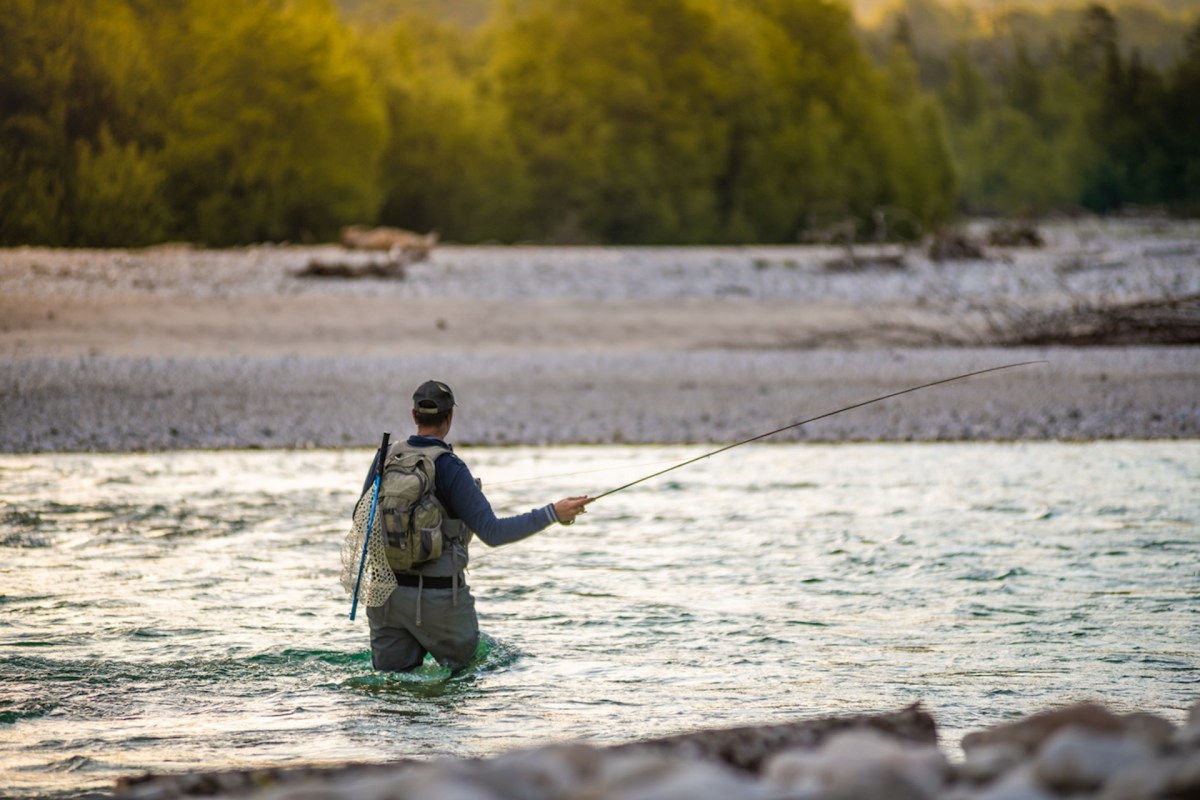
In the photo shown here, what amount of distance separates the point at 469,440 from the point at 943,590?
582 centimetres

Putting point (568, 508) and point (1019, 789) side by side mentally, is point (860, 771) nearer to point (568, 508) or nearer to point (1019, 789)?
point (1019, 789)

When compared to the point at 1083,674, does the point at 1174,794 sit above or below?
above

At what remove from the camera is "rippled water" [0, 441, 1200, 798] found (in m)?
5.60

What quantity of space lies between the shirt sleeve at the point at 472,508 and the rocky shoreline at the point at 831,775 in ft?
6.13

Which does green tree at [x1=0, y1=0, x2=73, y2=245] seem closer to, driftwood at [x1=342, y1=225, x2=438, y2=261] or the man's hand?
driftwood at [x1=342, y1=225, x2=438, y2=261]

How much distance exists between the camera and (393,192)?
4472 centimetres

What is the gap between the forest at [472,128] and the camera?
27875 millimetres

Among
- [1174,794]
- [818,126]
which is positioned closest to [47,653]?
[1174,794]

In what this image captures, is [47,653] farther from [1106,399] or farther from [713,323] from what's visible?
[713,323]

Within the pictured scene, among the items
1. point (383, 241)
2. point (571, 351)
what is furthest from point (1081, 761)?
point (383, 241)

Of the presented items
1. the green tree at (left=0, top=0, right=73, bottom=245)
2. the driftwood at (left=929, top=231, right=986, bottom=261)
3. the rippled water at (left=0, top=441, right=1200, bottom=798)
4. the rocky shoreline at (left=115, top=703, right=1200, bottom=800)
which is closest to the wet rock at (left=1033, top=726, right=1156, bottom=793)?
the rocky shoreline at (left=115, top=703, right=1200, bottom=800)

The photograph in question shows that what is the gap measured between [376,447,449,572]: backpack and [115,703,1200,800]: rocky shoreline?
193cm

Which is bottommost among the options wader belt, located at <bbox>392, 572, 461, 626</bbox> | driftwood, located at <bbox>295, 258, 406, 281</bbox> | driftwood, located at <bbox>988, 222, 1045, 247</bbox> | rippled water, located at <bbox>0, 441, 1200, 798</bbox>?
rippled water, located at <bbox>0, 441, 1200, 798</bbox>

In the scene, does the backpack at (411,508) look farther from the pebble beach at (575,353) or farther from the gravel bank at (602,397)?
the gravel bank at (602,397)
